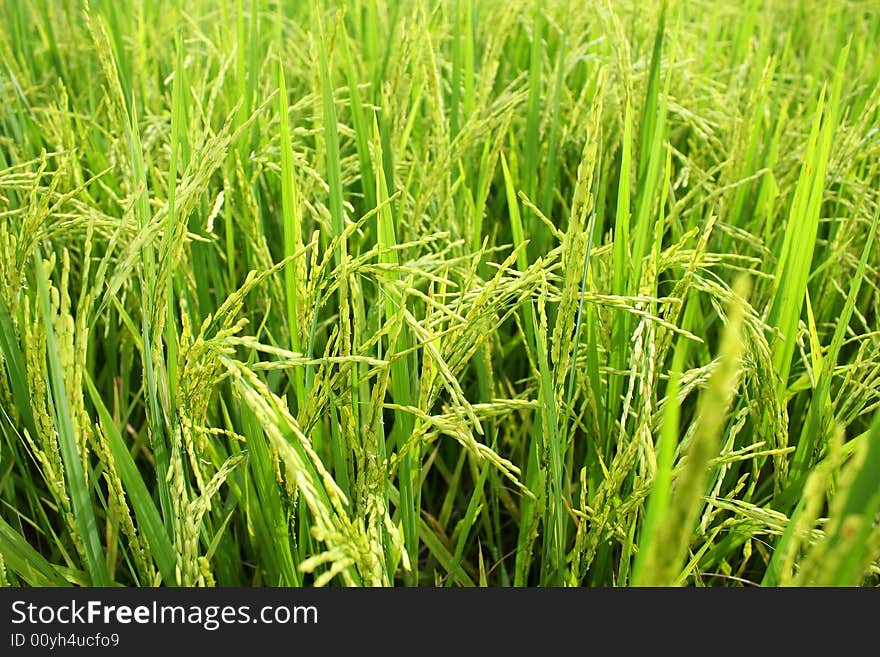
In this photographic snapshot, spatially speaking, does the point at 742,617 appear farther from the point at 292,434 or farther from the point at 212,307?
the point at 212,307

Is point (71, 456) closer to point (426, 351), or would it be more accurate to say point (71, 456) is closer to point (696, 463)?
point (426, 351)

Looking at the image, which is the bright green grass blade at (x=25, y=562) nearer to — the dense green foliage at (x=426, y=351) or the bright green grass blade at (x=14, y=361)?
the dense green foliage at (x=426, y=351)

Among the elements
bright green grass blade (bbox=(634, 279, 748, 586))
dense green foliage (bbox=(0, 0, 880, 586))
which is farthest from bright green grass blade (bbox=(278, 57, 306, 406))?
bright green grass blade (bbox=(634, 279, 748, 586))

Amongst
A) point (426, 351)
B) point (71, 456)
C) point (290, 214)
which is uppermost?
point (290, 214)

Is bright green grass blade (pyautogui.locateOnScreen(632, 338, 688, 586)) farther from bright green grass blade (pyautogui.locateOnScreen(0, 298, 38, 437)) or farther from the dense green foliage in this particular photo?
bright green grass blade (pyautogui.locateOnScreen(0, 298, 38, 437))

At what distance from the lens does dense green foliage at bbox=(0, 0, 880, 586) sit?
0.68 meters

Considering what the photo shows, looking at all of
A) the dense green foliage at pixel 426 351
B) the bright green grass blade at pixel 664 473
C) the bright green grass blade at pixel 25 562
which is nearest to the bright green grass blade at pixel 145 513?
the dense green foliage at pixel 426 351

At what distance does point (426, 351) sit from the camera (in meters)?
0.71

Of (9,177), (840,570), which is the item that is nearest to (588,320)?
(840,570)

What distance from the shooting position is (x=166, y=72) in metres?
1.65

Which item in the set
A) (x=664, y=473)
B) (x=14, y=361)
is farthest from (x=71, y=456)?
(x=664, y=473)

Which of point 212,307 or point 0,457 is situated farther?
point 212,307

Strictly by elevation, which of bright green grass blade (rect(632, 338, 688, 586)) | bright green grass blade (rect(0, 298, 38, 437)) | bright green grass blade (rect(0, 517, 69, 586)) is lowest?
bright green grass blade (rect(0, 517, 69, 586))

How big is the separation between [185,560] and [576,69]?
139cm
